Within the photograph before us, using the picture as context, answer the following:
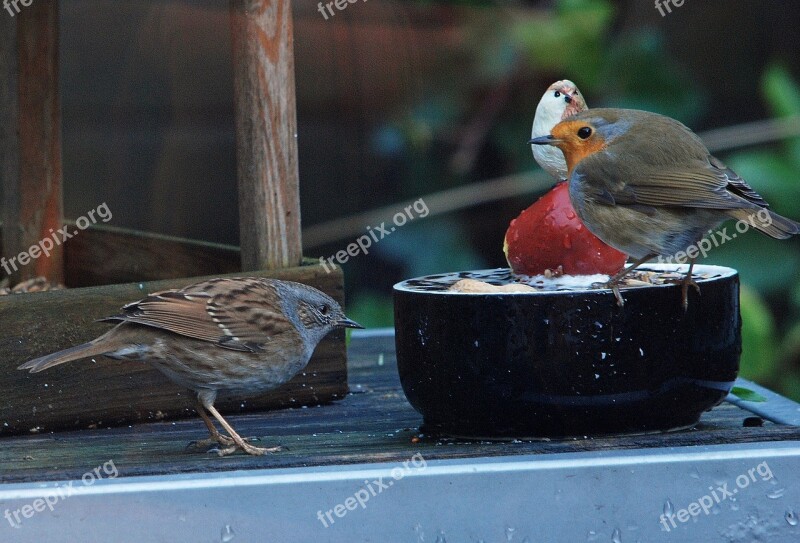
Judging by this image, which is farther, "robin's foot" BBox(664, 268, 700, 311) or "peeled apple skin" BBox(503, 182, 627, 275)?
"peeled apple skin" BBox(503, 182, 627, 275)

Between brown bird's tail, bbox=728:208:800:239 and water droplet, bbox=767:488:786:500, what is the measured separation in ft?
1.86

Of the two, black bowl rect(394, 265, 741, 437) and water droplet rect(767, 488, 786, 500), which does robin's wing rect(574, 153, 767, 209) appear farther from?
water droplet rect(767, 488, 786, 500)

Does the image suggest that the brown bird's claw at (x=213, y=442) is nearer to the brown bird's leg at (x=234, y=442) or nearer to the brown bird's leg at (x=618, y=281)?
the brown bird's leg at (x=234, y=442)

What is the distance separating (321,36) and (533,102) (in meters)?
1.20

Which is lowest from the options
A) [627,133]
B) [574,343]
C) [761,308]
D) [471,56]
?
[761,308]

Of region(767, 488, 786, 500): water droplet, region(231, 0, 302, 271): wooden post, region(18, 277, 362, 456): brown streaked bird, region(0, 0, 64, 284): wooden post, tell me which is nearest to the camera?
region(767, 488, 786, 500): water droplet

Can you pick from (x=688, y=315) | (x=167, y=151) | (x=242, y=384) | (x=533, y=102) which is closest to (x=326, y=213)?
(x=167, y=151)

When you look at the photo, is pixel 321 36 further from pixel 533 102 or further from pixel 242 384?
pixel 242 384

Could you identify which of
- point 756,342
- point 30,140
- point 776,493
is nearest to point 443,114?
point 756,342

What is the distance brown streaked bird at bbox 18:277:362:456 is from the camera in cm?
244

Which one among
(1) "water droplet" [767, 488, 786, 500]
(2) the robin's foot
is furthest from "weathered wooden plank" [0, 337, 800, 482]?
(2) the robin's foot

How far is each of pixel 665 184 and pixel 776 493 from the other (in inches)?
28.2

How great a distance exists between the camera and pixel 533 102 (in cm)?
527

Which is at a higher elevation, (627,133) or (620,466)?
(627,133)
